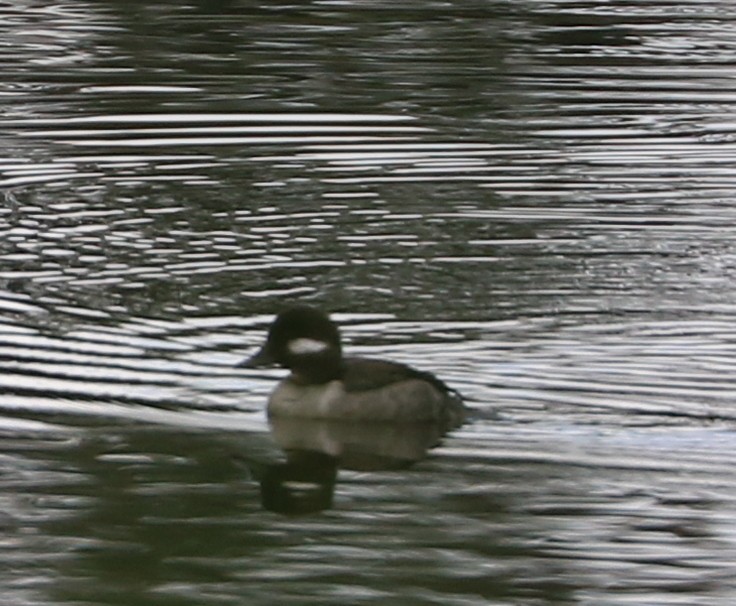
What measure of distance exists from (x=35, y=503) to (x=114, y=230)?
5019mm

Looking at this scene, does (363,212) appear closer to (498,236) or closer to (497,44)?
(498,236)

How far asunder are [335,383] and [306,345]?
0.24 meters

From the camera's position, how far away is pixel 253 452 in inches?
450

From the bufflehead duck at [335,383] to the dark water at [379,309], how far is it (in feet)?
0.48

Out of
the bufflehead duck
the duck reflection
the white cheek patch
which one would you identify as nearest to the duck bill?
the bufflehead duck

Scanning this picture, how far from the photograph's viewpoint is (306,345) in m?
11.9

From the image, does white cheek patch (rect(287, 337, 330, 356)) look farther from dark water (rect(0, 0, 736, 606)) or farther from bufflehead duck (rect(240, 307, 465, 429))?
dark water (rect(0, 0, 736, 606))

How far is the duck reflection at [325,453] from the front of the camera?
10906 mm

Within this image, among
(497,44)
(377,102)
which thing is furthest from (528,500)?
(497,44)

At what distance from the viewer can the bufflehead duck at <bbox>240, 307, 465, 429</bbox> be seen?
11703 mm

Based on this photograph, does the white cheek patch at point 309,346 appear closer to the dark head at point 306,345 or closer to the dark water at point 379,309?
the dark head at point 306,345

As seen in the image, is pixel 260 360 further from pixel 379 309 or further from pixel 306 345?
pixel 379 309

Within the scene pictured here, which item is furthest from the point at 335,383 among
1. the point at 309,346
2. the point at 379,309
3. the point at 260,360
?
the point at 379,309

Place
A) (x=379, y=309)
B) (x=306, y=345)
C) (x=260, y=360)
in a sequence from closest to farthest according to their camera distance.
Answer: (x=306, y=345)
(x=260, y=360)
(x=379, y=309)
